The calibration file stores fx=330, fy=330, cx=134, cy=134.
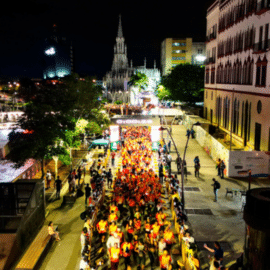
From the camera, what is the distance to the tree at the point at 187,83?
2657 inches

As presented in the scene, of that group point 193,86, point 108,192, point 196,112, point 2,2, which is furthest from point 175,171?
point 193,86

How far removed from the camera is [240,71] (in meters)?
33.4

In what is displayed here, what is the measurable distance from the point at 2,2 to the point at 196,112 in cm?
5147

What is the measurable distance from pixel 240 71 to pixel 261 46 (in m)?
6.51

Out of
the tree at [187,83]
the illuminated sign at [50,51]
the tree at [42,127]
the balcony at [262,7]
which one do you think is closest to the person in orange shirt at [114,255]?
the tree at [42,127]


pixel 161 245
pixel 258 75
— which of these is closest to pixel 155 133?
pixel 258 75

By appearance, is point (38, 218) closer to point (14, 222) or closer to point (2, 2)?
point (14, 222)

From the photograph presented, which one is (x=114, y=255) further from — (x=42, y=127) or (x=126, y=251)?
(x=42, y=127)

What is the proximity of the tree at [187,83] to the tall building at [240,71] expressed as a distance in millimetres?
18077

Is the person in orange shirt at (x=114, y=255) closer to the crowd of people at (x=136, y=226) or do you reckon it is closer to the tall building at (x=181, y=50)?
the crowd of people at (x=136, y=226)

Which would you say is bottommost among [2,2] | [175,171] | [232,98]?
[175,171]

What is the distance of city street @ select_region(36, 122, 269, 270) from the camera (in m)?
12.9

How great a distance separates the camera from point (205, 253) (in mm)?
12922

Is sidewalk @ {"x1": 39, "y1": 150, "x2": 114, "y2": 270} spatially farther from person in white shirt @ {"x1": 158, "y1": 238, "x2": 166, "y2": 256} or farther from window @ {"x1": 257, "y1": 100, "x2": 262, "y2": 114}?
window @ {"x1": 257, "y1": 100, "x2": 262, "y2": 114}
